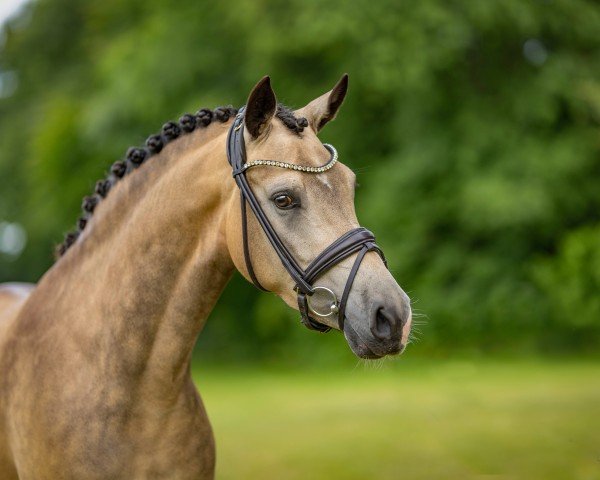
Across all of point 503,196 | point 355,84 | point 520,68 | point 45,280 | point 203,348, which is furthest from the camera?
point 203,348

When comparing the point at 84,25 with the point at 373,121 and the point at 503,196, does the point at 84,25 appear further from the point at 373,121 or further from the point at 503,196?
the point at 503,196

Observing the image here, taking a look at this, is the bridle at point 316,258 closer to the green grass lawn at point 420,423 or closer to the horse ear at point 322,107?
the horse ear at point 322,107

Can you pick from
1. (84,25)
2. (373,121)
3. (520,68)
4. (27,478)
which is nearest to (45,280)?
(27,478)

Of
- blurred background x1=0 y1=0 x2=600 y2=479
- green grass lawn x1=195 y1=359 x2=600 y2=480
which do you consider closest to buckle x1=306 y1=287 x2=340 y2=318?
green grass lawn x1=195 y1=359 x2=600 y2=480

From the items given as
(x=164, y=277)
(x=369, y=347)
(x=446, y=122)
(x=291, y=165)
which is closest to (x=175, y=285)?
(x=164, y=277)

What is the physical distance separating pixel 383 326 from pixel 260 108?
104cm

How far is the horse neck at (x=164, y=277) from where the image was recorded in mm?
3293

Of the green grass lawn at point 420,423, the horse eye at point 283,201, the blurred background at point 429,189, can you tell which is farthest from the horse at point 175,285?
the blurred background at point 429,189

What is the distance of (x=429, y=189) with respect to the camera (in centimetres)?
1638

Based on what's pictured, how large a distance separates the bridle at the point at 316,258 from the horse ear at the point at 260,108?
0.28ft

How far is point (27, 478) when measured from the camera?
336 cm

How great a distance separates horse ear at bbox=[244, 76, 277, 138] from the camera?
3082 millimetres

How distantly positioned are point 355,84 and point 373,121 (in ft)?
5.07

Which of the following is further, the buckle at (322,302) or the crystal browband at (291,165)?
the crystal browband at (291,165)
